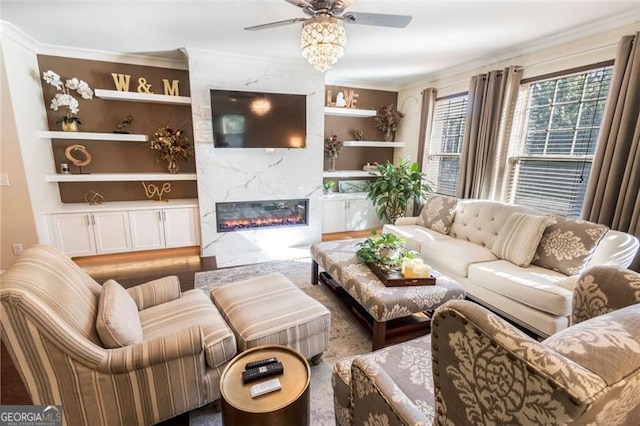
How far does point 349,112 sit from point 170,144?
2717mm

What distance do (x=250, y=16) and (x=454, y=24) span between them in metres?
1.85

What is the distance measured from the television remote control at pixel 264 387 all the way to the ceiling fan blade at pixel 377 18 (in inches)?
85.3

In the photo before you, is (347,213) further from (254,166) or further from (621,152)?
(621,152)

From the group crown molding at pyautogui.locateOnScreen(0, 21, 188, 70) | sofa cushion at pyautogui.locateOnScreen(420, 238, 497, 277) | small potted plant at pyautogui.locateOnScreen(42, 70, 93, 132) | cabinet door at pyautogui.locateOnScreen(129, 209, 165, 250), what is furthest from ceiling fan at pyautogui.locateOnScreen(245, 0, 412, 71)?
small potted plant at pyautogui.locateOnScreen(42, 70, 93, 132)

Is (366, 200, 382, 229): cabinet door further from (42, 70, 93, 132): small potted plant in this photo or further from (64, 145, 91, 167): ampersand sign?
(42, 70, 93, 132): small potted plant

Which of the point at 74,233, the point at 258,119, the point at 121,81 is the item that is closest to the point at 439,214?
the point at 258,119

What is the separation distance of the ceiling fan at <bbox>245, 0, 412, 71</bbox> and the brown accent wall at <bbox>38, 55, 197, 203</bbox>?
9.03 ft

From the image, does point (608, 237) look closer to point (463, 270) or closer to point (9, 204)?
point (463, 270)

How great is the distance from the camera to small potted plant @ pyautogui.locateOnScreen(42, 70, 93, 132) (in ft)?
11.4

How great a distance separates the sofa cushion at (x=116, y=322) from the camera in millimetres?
1344

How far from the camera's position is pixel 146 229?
3.86 metres

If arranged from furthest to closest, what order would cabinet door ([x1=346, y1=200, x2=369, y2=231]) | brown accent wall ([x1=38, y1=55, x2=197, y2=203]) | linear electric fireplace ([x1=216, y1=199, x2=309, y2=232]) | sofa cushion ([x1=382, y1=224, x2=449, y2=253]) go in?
cabinet door ([x1=346, y1=200, x2=369, y2=231]), linear electric fireplace ([x1=216, y1=199, x2=309, y2=232]), brown accent wall ([x1=38, y1=55, x2=197, y2=203]), sofa cushion ([x1=382, y1=224, x2=449, y2=253])

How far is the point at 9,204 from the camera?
313 centimetres

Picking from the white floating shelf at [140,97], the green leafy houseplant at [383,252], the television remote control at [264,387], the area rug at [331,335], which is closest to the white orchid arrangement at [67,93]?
the white floating shelf at [140,97]
